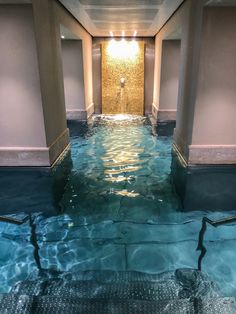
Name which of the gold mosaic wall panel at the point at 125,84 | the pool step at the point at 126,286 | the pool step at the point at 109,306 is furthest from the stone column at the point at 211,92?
the gold mosaic wall panel at the point at 125,84

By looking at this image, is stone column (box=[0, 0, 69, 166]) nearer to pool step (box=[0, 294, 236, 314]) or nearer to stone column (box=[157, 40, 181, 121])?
pool step (box=[0, 294, 236, 314])

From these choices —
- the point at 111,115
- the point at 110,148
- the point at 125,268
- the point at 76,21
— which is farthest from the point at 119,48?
the point at 125,268

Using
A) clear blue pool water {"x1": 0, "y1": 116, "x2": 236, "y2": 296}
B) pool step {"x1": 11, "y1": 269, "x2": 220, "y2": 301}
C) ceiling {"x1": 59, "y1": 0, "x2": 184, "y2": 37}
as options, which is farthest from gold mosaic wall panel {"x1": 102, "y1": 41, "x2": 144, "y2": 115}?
pool step {"x1": 11, "y1": 269, "x2": 220, "y2": 301}

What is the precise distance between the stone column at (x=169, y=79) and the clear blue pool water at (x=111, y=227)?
3.75m

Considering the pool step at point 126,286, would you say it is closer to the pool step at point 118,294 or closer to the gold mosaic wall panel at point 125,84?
the pool step at point 118,294

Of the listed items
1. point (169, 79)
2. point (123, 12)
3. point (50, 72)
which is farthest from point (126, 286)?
point (169, 79)

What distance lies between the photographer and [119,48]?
382 inches

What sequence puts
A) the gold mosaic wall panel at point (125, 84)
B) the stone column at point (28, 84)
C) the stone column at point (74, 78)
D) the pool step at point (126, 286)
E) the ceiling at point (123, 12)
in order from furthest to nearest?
the gold mosaic wall panel at point (125, 84) < the stone column at point (74, 78) < the ceiling at point (123, 12) < the stone column at point (28, 84) < the pool step at point (126, 286)

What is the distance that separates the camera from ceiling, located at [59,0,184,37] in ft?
16.2

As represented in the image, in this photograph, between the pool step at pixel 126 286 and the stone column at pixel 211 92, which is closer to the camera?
the pool step at pixel 126 286

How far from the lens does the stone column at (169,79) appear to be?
7941 millimetres

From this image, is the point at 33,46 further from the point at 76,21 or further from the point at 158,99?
the point at 158,99

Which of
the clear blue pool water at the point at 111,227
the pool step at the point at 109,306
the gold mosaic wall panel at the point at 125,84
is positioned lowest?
the clear blue pool water at the point at 111,227

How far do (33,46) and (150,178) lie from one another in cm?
276
